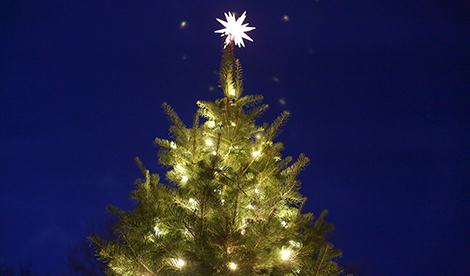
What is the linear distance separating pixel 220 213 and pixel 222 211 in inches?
1.9

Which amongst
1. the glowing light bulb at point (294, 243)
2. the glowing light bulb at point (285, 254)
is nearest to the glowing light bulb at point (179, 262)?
the glowing light bulb at point (285, 254)

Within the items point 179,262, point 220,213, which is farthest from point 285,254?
point 179,262

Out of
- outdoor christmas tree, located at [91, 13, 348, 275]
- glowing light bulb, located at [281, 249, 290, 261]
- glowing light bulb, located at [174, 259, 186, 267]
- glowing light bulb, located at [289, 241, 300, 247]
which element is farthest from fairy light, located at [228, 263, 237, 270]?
glowing light bulb, located at [289, 241, 300, 247]

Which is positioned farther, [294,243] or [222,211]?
[294,243]

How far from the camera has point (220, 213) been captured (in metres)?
2.12

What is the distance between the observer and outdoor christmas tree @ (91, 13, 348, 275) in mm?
2012

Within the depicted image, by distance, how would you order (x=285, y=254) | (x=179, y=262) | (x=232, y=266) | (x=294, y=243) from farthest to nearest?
1. (x=294, y=243)
2. (x=285, y=254)
3. (x=179, y=262)
4. (x=232, y=266)

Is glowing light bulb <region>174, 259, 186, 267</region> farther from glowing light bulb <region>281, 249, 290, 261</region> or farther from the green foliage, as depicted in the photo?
glowing light bulb <region>281, 249, 290, 261</region>

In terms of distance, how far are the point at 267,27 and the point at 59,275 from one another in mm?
15011

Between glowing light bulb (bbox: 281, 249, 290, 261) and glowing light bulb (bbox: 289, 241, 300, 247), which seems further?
glowing light bulb (bbox: 289, 241, 300, 247)

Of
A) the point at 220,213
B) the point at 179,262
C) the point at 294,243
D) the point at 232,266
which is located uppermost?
the point at 294,243

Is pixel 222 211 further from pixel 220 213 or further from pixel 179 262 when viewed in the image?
pixel 179 262

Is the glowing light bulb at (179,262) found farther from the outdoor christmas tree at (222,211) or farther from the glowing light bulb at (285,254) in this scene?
the glowing light bulb at (285,254)

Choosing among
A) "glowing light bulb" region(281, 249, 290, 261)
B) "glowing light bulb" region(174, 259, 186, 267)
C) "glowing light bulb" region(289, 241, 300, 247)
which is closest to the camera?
"glowing light bulb" region(174, 259, 186, 267)
